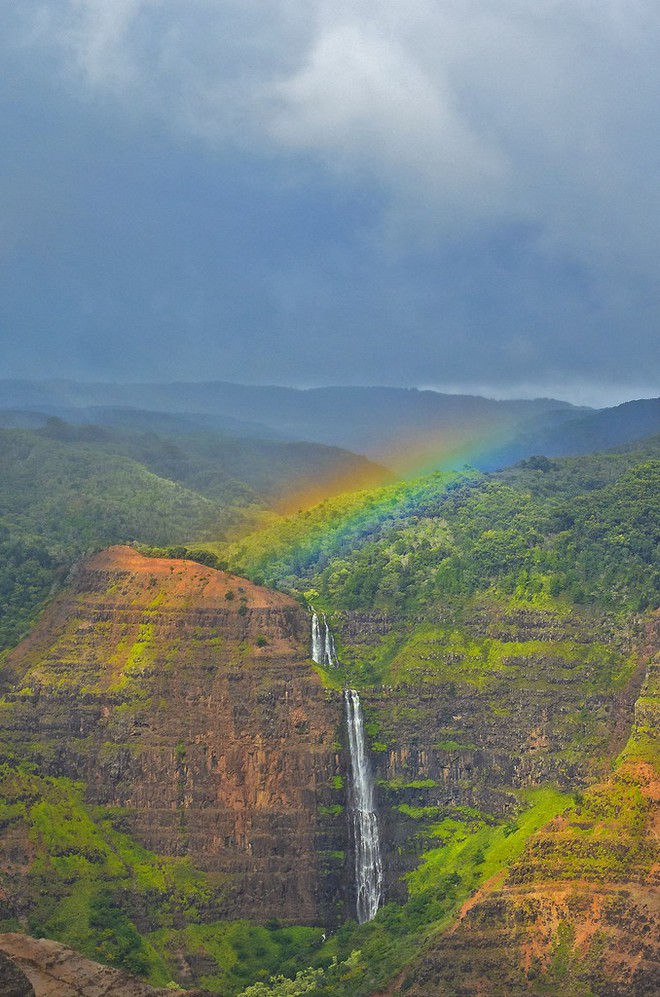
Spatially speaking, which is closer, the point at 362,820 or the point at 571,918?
the point at 571,918

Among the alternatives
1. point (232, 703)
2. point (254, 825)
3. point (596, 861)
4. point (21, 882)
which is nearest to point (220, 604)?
point (232, 703)

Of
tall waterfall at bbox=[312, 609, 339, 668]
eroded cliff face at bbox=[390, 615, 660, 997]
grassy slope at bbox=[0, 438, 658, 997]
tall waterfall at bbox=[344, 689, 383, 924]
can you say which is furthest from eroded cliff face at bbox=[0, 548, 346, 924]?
eroded cliff face at bbox=[390, 615, 660, 997]

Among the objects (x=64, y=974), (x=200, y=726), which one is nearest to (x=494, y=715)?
(x=200, y=726)

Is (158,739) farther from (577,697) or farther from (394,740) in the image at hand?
(577,697)

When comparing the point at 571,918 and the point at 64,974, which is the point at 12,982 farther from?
the point at 571,918

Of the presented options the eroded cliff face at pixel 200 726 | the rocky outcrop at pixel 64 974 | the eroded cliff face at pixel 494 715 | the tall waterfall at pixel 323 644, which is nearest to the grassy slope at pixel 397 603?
the eroded cliff face at pixel 494 715

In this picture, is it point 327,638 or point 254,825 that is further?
point 327,638

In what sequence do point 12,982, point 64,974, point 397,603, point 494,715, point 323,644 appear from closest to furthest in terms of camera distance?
point 12,982, point 64,974, point 494,715, point 323,644, point 397,603
